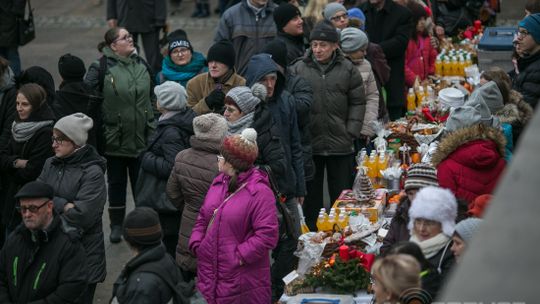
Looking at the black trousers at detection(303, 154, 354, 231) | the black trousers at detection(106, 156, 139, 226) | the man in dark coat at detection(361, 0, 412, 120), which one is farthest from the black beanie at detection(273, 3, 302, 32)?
the black trousers at detection(106, 156, 139, 226)

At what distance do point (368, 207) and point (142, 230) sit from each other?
10.4ft

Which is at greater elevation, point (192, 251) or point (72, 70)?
point (72, 70)

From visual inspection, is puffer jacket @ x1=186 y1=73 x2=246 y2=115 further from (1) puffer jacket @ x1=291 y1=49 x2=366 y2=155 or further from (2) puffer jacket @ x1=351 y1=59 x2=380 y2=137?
(2) puffer jacket @ x1=351 y1=59 x2=380 y2=137

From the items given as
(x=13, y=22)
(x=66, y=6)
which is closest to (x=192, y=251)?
(x=13, y=22)

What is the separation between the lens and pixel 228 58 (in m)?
9.35

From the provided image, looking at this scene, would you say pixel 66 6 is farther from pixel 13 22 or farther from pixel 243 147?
pixel 243 147

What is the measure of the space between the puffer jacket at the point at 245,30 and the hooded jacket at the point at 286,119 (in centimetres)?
255

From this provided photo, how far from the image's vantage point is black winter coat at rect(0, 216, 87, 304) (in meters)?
6.69

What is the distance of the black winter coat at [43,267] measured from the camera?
669 cm

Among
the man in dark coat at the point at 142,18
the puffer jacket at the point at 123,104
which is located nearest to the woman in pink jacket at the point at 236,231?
the puffer jacket at the point at 123,104

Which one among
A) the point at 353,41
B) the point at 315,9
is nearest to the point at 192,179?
the point at 353,41

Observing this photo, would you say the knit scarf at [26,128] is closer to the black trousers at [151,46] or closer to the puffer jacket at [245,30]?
the puffer jacket at [245,30]

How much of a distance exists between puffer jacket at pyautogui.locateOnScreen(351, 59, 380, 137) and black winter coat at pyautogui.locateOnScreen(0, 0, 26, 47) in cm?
557

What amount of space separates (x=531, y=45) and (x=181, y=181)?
4.07 m
